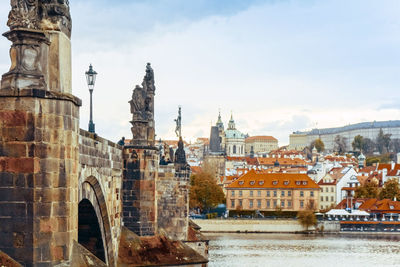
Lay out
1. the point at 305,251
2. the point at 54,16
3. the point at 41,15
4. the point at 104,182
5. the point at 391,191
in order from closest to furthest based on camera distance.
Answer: the point at 41,15, the point at 54,16, the point at 104,182, the point at 305,251, the point at 391,191

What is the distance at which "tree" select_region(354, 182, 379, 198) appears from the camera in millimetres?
127500

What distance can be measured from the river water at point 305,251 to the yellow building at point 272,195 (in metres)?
28.2

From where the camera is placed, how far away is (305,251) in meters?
72.1

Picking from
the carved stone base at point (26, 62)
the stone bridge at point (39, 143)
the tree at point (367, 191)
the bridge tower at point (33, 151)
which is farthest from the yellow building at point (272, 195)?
the carved stone base at point (26, 62)

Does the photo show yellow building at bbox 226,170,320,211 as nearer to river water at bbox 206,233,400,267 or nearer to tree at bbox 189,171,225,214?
tree at bbox 189,171,225,214

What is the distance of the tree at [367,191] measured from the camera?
418 ft

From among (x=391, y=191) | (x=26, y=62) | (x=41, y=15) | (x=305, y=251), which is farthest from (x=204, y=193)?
(x=26, y=62)

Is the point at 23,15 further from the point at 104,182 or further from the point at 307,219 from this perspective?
the point at 307,219

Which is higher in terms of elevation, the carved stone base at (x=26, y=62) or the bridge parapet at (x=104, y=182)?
the carved stone base at (x=26, y=62)

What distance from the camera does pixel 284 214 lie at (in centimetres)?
11544

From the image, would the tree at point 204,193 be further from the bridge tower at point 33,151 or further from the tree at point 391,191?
the bridge tower at point 33,151

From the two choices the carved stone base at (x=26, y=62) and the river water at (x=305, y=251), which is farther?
the river water at (x=305, y=251)

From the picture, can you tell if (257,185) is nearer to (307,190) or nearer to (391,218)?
(307,190)

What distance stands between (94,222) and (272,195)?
104 m
